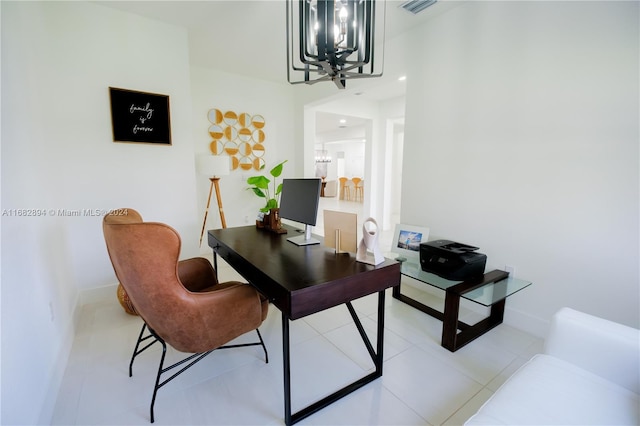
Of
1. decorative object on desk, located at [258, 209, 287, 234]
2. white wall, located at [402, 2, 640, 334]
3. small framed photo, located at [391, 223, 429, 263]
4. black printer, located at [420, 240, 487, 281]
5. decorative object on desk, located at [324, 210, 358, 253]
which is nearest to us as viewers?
decorative object on desk, located at [324, 210, 358, 253]

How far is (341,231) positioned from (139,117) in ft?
8.03

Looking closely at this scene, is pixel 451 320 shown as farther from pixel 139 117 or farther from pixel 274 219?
pixel 139 117

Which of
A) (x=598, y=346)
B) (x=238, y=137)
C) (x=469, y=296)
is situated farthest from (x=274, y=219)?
(x=238, y=137)

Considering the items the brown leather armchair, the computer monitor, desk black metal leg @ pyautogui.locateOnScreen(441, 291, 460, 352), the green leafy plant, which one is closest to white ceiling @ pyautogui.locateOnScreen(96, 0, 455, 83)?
the green leafy plant

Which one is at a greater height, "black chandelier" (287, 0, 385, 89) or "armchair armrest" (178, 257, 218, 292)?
"black chandelier" (287, 0, 385, 89)

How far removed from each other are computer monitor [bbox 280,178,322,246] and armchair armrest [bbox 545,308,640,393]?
4.51ft

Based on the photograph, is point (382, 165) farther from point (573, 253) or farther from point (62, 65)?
point (62, 65)

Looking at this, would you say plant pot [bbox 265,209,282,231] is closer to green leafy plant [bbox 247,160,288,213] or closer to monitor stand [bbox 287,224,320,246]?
green leafy plant [bbox 247,160,288,213]

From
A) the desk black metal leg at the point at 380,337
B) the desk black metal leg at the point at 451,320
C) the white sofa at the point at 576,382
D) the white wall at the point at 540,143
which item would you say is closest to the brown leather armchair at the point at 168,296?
A: the desk black metal leg at the point at 380,337

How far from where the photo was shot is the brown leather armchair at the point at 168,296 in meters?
1.28

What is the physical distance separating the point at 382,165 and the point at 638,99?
4014 mm

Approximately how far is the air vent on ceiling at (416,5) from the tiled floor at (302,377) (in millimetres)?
2756

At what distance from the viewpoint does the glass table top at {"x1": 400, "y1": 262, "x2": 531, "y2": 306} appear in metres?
2.02

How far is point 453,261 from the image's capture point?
222cm
